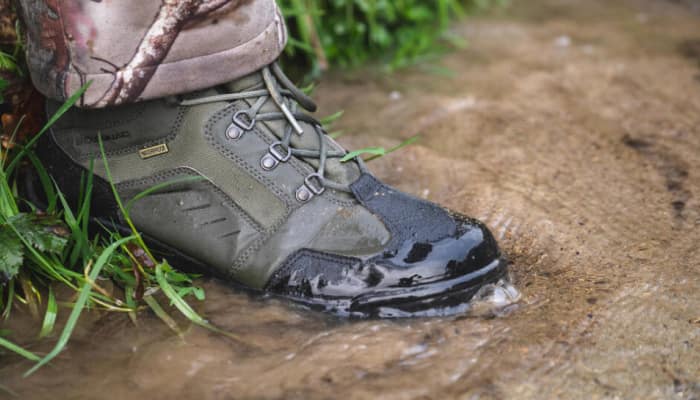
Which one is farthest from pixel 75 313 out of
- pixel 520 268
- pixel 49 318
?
pixel 520 268

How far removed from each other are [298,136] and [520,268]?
540 mm

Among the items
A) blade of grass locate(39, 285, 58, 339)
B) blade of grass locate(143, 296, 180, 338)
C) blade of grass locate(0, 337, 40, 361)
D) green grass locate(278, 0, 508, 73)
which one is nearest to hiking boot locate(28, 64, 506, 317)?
blade of grass locate(143, 296, 180, 338)

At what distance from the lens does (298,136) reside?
1.40 metres

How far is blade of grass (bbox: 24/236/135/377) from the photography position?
1178 mm

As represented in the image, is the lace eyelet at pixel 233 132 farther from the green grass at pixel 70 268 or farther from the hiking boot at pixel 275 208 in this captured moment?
the green grass at pixel 70 268

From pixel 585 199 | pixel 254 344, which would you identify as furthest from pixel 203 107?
pixel 585 199

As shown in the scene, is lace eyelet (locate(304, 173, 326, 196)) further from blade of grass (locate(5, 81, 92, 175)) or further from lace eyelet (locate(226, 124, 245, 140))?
blade of grass (locate(5, 81, 92, 175))

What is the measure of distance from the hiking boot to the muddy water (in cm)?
6

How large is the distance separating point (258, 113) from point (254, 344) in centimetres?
45

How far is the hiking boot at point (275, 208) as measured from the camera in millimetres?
1317

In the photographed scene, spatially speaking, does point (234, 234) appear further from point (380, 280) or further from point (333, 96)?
point (333, 96)

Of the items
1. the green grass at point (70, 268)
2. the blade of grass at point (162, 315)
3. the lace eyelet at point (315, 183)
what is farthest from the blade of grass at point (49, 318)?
the lace eyelet at point (315, 183)

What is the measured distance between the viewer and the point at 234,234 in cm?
138

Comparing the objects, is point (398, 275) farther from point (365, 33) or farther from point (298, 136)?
point (365, 33)
